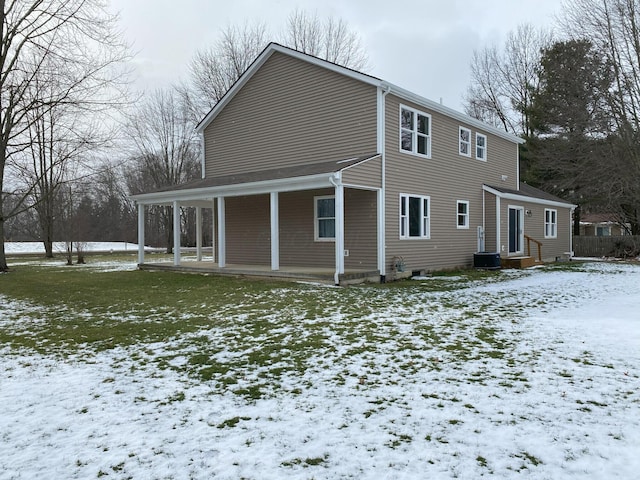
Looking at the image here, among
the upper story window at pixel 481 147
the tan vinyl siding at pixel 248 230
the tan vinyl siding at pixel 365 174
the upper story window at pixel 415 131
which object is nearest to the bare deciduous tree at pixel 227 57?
the tan vinyl siding at pixel 248 230

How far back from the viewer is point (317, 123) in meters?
14.1

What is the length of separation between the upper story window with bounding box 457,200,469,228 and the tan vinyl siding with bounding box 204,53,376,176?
517 cm

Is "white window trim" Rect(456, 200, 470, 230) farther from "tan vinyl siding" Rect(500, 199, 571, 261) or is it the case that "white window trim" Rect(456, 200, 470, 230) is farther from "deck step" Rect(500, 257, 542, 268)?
"deck step" Rect(500, 257, 542, 268)

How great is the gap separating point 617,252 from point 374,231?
18491 mm

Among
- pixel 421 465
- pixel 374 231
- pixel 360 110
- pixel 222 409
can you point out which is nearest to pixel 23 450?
pixel 222 409

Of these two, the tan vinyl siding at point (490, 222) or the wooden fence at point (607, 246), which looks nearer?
the tan vinyl siding at point (490, 222)

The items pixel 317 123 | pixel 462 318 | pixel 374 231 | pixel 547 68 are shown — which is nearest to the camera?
pixel 462 318

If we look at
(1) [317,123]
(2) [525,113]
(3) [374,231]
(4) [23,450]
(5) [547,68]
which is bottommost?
(4) [23,450]

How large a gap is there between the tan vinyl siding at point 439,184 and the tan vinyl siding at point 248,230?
450 centimetres

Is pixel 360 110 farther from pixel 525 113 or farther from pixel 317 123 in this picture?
pixel 525 113

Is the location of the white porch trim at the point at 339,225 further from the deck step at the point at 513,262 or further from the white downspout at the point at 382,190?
the deck step at the point at 513,262

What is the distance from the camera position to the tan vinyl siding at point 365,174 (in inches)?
455

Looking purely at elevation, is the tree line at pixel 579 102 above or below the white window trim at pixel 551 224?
above

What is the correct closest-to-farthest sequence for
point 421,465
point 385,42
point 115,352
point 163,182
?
point 421,465 < point 115,352 < point 385,42 < point 163,182
